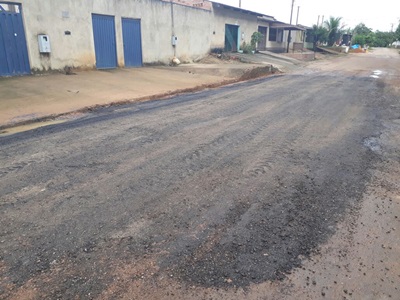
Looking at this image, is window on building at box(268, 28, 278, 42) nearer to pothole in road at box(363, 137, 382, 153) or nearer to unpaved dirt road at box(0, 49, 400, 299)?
unpaved dirt road at box(0, 49, 400, 299)

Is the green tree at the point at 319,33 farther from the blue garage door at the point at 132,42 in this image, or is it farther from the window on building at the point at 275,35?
the blue garage door at the point at 132,42

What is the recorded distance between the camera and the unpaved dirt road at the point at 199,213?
255 cm

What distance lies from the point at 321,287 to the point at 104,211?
88.0 inches

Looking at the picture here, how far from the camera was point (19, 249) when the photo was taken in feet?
9.41

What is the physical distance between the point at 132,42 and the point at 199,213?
15508 millimetres

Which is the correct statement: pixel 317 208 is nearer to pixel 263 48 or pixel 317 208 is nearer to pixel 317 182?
pixel 317 182

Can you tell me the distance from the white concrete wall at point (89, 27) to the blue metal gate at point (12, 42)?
9.3 inches

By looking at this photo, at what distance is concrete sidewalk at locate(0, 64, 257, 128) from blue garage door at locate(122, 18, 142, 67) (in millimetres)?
942

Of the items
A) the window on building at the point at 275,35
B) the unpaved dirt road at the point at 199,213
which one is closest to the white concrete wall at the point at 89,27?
the unpaved dirt road at the point at 199,213

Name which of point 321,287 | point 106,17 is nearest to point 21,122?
point 321,287

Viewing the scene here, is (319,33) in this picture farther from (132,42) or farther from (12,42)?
(12,42)

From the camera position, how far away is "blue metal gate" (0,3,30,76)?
11.6 metres

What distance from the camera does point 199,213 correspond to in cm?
351

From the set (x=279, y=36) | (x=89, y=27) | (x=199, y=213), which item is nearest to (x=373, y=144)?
(x=199, y=213)
